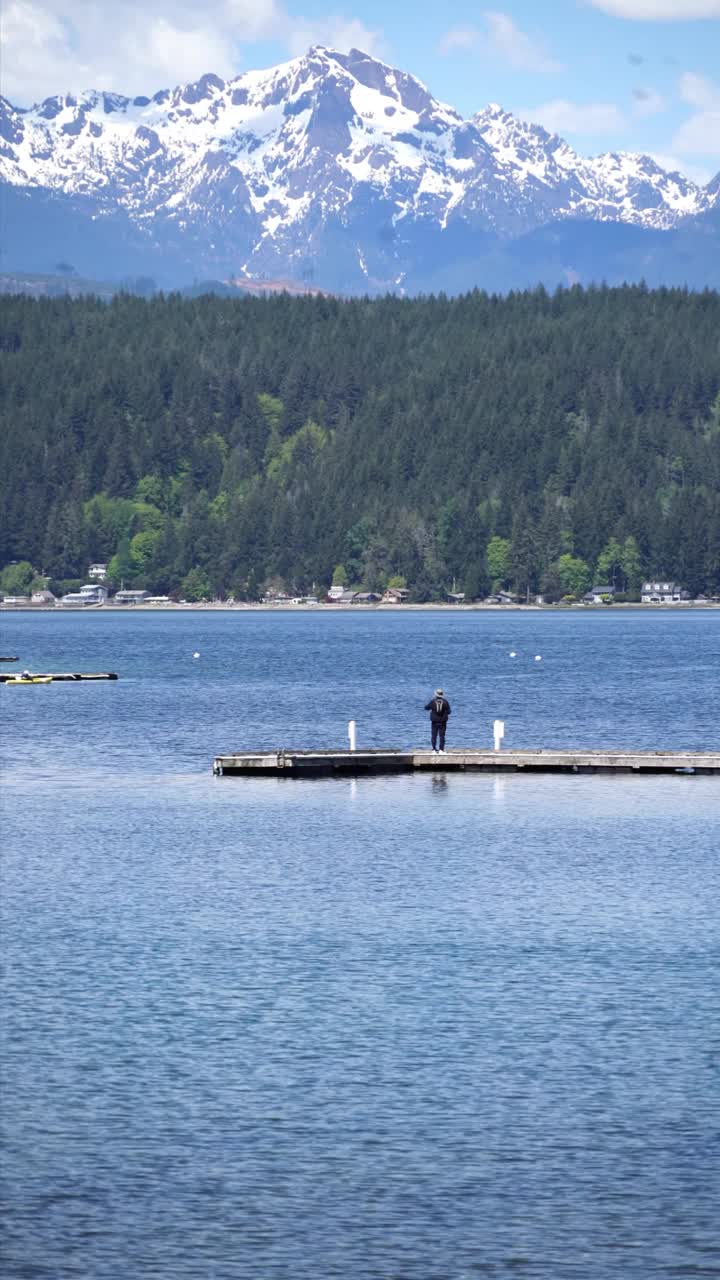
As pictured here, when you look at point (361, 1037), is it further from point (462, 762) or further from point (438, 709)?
point (462, 762)

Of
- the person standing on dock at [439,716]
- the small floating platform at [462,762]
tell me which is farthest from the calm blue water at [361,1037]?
the person standing on dock at [439,716]

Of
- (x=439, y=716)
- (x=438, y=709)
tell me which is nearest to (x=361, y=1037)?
(x=438, y=709)

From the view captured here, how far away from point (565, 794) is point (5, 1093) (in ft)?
152

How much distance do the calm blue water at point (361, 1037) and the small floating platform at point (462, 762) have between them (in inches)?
240

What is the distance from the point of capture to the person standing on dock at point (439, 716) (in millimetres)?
80438

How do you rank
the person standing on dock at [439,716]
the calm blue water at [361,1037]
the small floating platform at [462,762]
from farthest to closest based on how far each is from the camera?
the person standing on dock at [439,716] < the small floating platform at [462,762] < the calm blue water at [361,1037]

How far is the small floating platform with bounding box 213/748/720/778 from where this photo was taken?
80.2 meters

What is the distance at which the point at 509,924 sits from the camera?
46094 mm

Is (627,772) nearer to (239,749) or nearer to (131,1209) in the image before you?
(239,749)

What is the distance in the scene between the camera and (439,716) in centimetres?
8150

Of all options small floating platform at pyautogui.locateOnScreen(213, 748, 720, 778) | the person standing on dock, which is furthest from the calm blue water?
the person standing on dock

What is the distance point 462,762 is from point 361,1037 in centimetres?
4727

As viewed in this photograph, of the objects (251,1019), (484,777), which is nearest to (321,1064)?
(251,1019)

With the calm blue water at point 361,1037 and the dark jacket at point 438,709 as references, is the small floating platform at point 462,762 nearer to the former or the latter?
the dark jacket at point 438,709
